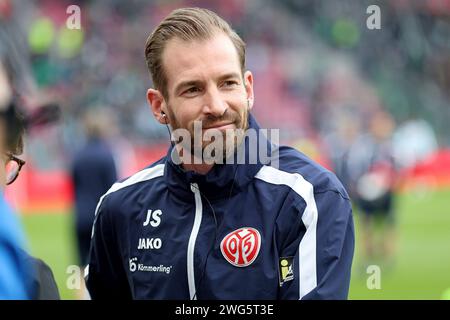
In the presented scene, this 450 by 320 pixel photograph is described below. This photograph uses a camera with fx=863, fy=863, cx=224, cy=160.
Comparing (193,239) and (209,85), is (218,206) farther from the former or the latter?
(209,85)

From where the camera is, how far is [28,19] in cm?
2591

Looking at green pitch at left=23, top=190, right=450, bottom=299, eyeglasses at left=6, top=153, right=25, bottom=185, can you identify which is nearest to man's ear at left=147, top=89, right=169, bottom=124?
eyeglasses at left=6, top=153, right=25, bottom=185

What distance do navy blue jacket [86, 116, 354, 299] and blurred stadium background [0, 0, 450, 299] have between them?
57.0 ft

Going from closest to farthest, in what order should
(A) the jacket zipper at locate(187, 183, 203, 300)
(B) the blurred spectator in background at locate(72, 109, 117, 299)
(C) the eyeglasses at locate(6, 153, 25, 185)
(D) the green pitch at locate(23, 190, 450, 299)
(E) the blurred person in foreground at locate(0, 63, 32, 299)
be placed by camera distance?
(E) the blurred person in foreground at locate(0, 63, 32, 299) < (C) the eyeglasses at locate(6, 153, 25, 185) < (A) the jacket zipper at locate(187, 183, 203, 300) < (B) the blurred spectator in background at locate(72, 109, 117, 299) < (D) the green pitch at locate(23, 190, 450, 299)

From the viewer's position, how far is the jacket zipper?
285 cm

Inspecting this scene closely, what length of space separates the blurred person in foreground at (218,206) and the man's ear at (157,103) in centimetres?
1

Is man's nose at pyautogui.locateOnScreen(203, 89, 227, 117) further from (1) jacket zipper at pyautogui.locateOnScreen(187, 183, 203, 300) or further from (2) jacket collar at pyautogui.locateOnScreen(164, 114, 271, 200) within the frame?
(1) jacket zipper at pyautogui.locateOnScreen(187, 183, 203, 300)

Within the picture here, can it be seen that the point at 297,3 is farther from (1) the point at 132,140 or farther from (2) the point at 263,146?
(2) the point at 263,146

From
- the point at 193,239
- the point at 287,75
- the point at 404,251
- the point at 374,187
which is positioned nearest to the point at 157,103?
the point at 193,239

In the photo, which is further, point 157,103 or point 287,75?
point 287,75

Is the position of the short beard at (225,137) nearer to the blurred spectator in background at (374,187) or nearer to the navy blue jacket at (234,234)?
the navy blue jacket at (234,234)

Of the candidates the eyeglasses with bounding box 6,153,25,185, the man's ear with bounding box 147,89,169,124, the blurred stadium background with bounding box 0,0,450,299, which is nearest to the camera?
the eyeglasses with bounding box 6,153,25,185

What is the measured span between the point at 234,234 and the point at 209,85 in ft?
1.67

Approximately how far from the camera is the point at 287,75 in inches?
1077
